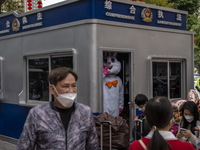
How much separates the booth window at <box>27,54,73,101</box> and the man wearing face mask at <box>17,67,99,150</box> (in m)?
3.10

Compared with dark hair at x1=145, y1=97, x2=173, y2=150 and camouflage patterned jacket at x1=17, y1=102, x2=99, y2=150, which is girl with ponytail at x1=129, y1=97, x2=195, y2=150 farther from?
camouflage patterned jacket at x1=17, y1=102, x2=99, y2=150

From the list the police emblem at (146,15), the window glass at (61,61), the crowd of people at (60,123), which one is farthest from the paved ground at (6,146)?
the crowd of people at (60,123)

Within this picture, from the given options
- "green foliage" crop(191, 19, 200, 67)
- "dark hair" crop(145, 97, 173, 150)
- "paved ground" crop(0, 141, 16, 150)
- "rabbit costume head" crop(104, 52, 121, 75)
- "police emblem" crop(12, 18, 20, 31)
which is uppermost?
"green foliage" crop(191, 19, 200, 67)

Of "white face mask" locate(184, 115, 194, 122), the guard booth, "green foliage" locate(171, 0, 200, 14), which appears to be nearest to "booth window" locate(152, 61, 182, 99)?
the guard booth

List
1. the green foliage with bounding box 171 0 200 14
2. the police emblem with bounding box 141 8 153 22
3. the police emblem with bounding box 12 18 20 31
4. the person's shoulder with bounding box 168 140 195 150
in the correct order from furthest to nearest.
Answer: the green foliage with bounding box 171 0 200 14 < the police emblem with bounding box 12 18 20 31 < the police emblem with bounding box 141 8 153 22 < the person's shoulder with bounding box 168 140 195 150

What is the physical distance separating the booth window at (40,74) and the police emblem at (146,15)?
1.63 metres

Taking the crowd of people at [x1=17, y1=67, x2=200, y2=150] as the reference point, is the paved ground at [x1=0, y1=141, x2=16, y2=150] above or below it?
below

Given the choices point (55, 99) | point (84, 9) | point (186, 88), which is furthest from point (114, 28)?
point (55, 99)

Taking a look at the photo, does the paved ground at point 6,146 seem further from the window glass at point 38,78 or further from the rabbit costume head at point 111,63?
the rabbit costume head at point 111,63

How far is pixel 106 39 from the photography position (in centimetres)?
500

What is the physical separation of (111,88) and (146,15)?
1.52 m

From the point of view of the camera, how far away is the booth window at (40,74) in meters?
5.73

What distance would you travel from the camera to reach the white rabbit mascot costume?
5293 mm

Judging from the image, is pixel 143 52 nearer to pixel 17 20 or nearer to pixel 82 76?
pixel 82 76
